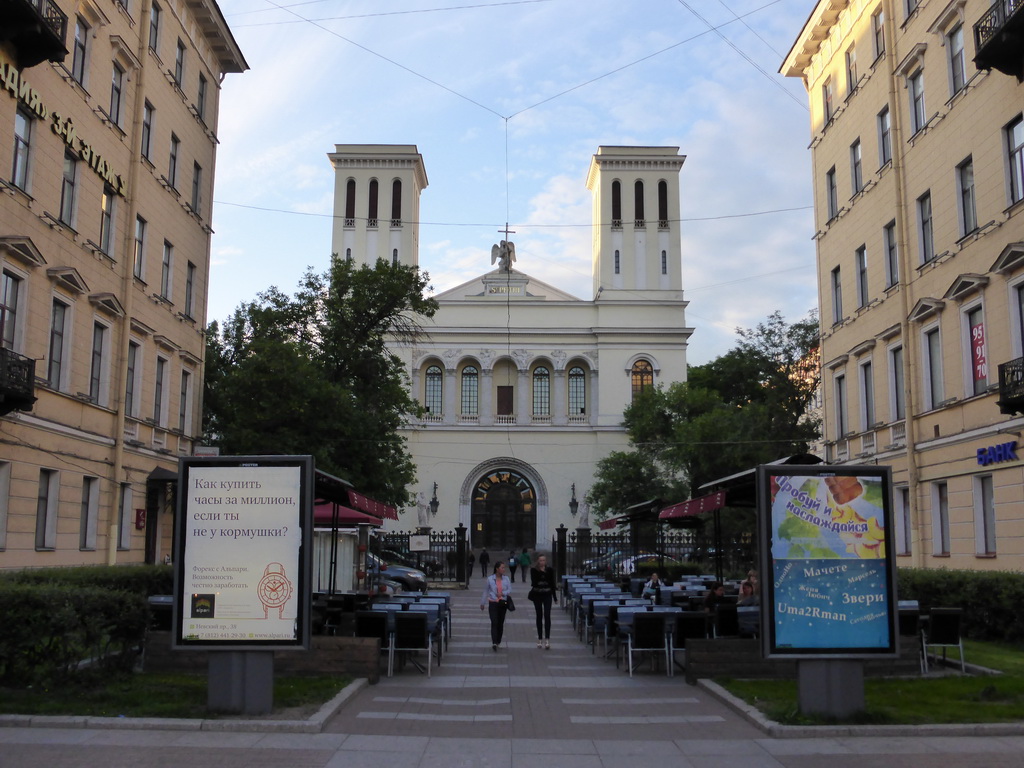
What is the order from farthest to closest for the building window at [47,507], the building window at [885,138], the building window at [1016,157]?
1. the building window at [885,138]
2. the building window at [47,507]
3. the building window at [1016,157]

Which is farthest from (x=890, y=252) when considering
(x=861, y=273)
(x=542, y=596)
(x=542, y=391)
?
(x=542, y=391)

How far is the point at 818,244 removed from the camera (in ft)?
112

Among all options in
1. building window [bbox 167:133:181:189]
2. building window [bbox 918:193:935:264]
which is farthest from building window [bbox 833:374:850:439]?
building window [bbox 167:133:181:189]

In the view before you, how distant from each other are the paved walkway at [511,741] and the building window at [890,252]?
17.9 metres

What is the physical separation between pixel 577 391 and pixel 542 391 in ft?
7.15

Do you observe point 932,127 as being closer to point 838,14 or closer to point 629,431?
point 838,14

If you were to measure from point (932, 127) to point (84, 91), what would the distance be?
62.6 ft

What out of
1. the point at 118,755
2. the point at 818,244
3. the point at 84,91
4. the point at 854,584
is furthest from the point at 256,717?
the point at 818,244

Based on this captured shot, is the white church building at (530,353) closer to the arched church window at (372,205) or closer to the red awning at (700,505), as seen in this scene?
the arched church window at (372,205)

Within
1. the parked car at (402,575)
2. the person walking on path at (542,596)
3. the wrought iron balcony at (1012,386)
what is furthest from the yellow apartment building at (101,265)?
the wrought iron balcony at (1012,386)

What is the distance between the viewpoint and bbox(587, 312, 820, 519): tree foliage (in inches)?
1951

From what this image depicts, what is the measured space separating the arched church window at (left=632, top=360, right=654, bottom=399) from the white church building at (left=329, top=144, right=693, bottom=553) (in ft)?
0.28

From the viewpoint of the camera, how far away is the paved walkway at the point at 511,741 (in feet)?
29.3

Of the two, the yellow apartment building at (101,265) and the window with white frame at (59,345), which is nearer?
the yellow apartment building at (101,265)
